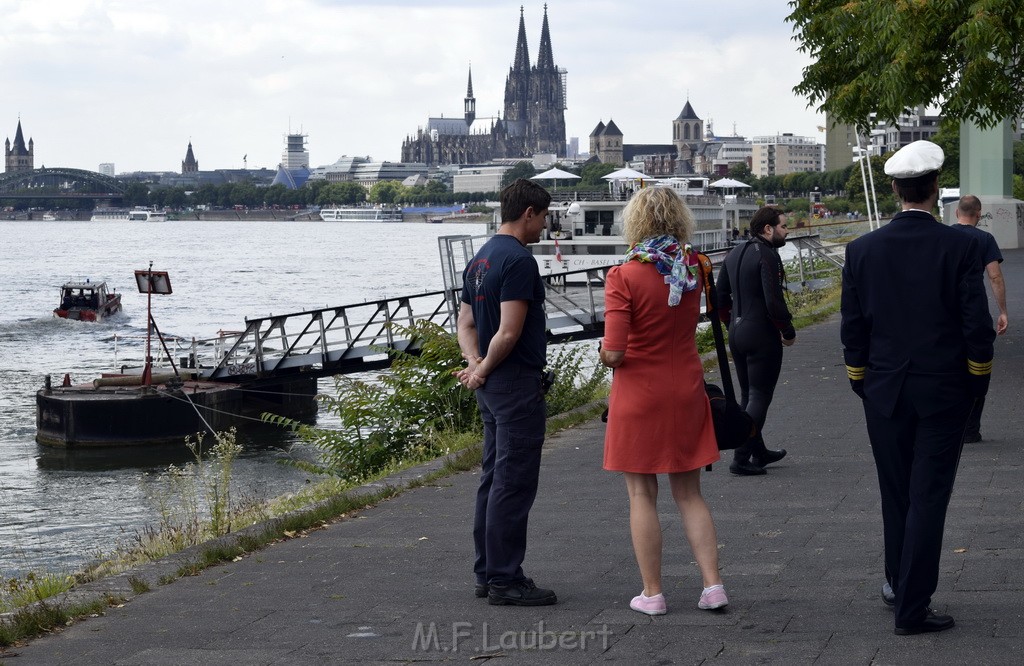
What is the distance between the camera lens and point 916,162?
15.7 feet

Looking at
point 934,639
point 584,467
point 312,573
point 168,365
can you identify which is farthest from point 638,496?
point 168,365

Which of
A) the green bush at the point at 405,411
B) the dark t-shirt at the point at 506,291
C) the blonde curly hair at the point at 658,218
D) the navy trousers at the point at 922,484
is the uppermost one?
the blonde curly hair at the point at 658,218

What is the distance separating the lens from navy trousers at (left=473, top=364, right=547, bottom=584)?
5.39 metres

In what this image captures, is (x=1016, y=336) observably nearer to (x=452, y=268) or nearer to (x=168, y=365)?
(x=452, y=268)

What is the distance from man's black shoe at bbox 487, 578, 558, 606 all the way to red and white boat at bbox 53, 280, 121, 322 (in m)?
51.9

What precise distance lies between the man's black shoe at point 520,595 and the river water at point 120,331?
503 centimetres

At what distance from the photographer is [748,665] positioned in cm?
454

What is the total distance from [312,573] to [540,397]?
141cm

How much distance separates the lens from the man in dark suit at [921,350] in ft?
15.5

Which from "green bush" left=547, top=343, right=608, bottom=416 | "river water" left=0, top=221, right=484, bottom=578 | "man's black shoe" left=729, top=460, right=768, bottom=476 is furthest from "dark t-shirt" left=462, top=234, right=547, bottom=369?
Result: "green bush" left=547, top=343, right=608, bottom=416

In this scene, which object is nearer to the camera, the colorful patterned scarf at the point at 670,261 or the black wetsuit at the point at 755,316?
the colorful patterned scarf at the point at 670,261

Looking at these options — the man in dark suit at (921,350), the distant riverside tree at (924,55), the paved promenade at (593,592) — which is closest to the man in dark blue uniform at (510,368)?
the paved promenade at (593,592)
